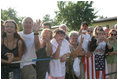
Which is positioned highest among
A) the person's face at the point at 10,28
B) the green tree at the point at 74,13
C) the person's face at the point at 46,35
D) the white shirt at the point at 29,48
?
the green tree at the point at 74,13

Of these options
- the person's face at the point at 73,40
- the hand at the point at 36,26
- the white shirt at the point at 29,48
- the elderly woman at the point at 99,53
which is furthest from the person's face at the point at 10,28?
the elderly woman at the point at 99,53

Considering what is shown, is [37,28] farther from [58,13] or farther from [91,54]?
[58,13]

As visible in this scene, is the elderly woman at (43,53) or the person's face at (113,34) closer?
the elderly woman at (43,53)

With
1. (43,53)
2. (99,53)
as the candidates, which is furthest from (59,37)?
(99,53)

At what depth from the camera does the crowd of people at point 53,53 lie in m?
2.81

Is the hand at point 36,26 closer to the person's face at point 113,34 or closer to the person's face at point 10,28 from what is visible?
the person's face at point 10,28

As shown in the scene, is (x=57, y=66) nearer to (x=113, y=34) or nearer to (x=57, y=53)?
(x=57, y=53)

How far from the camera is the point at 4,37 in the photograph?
279 centimetres

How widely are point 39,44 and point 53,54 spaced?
0.38 m

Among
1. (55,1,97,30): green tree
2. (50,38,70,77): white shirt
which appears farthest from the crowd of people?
(55,1,97,30): green tree

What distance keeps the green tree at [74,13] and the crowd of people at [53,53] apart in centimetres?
1367

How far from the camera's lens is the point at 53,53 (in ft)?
10.5

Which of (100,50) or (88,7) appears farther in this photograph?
(88,7)

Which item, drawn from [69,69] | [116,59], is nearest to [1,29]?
[69,69]
